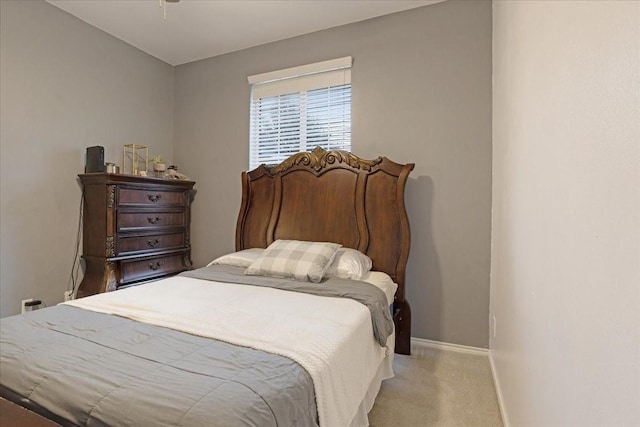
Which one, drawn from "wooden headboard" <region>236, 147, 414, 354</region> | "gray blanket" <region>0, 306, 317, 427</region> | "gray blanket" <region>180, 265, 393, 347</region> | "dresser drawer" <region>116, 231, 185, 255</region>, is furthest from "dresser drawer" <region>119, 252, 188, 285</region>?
"gray blanket" <region>0, 306, 317, 427</region>

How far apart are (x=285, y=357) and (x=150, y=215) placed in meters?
2.54

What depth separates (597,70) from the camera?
686mm

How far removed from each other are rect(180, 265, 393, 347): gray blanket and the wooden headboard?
1.78ft

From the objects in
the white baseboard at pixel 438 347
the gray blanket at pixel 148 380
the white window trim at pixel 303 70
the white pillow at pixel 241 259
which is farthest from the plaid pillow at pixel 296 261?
the white window trim at pixel 303 70

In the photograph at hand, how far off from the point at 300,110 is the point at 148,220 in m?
1.86

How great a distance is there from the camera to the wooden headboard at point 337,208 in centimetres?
250

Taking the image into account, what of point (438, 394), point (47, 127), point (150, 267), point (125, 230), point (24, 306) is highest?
point (47, 127)

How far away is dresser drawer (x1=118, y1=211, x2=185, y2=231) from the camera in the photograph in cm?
281

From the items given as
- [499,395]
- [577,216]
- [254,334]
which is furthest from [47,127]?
[499,395]

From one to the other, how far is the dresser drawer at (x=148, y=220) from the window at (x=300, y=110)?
38.7 inches

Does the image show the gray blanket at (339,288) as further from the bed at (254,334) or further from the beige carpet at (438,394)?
the beige carpet at (438,394)

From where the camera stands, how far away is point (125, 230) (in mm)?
2814

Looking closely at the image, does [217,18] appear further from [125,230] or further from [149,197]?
[125,230]

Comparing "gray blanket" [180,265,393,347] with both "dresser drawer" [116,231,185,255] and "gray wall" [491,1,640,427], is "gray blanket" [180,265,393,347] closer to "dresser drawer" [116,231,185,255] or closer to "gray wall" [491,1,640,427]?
"gray wall" [491,1,640,427]
